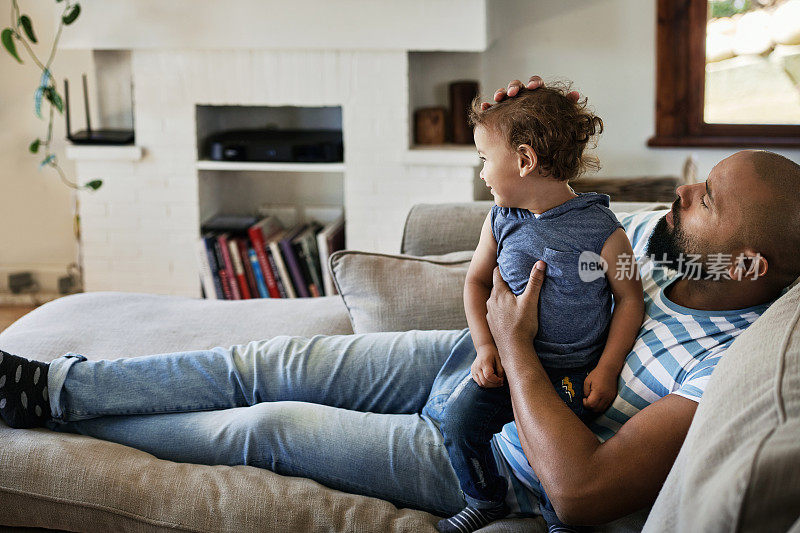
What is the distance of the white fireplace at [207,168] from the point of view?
3.03 metres

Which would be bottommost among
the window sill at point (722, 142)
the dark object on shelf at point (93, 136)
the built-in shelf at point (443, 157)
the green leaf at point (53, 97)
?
the built-in shelf at point (443, 157)

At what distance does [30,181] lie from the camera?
360 centimetres

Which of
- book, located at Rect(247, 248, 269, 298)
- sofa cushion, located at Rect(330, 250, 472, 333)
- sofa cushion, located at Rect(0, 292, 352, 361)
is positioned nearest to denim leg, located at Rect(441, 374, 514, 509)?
A: sofa cushion, located at Rect(330, 250, 472, 333)

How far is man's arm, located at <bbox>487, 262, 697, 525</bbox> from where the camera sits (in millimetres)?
1032

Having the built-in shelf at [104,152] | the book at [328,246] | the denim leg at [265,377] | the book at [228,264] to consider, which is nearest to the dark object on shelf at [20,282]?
the built-in shelf at [104,152]

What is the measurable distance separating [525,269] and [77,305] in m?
1.23

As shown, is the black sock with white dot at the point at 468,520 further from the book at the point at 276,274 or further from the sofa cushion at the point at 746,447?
the book at the point at 276,274

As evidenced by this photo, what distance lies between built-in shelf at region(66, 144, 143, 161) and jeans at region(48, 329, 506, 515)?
187cm

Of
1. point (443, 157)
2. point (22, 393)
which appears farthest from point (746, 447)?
point (443, 157)

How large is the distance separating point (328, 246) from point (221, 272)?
472mm

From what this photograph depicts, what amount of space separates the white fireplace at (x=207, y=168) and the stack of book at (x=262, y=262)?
0.09 metres

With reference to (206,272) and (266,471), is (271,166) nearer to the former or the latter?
(206,272)

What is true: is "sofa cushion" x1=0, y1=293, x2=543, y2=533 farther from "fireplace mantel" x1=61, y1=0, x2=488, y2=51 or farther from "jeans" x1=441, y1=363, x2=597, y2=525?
"fireplace mantel" x1=61, y1=0, x2=488, y2=51

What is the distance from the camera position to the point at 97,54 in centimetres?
325
